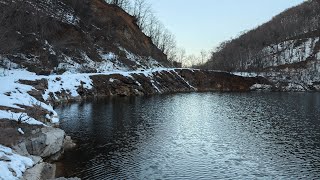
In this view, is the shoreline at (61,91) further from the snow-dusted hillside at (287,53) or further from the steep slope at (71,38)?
the snow-dusted hillside at (287,53)

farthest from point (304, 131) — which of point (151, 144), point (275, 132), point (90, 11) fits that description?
point (90, 11)

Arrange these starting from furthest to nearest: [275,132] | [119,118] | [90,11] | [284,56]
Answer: [284,56] → [90,11] → [119,118] → [275,132]

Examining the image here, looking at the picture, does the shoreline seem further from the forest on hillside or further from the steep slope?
the forest on hillside

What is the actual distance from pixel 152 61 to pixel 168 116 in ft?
211

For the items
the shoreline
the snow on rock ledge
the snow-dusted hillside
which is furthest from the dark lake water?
the snow-dusted hillside

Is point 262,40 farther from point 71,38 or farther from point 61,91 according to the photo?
Result: point 61,91

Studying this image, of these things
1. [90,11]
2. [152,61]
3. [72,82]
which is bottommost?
[72,82]

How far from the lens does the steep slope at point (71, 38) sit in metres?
64.8

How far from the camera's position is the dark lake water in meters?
20.3

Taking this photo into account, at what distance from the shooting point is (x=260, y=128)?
34625mm

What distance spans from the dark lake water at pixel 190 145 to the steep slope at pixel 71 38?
25.1 m

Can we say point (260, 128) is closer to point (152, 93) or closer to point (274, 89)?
point (152, 93)

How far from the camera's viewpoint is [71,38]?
83.2 m

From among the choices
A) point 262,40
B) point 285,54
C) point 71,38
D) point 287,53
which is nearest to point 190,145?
point 71,38
